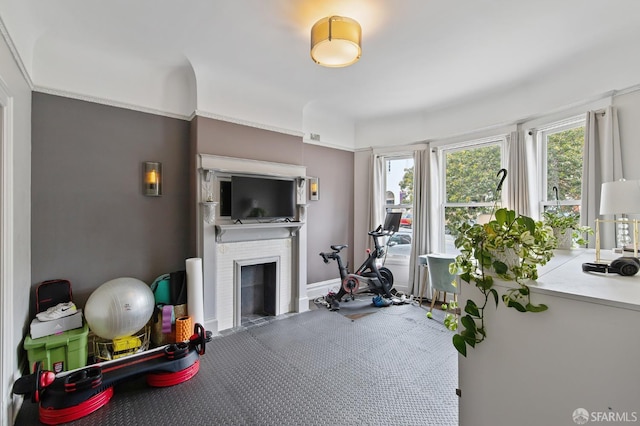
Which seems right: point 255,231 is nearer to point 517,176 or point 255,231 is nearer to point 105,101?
point 105,101

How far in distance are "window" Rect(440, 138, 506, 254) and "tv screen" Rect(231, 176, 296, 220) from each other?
245 cm

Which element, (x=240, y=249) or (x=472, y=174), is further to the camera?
(x=472, y=174)

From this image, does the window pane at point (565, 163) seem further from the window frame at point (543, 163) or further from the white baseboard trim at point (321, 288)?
the white baseboard trim at point (321, 288)

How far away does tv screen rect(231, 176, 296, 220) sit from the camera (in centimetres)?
346

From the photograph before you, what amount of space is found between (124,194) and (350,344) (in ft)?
9.71

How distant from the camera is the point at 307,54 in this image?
9.90ft

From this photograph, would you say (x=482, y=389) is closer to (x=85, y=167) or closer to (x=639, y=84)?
(x=639, y=84)

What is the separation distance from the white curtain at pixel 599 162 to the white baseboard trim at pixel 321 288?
11.0ft

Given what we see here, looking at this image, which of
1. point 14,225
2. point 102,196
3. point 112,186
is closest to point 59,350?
point 14,225

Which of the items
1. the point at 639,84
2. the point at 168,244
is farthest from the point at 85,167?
the point at 639,84

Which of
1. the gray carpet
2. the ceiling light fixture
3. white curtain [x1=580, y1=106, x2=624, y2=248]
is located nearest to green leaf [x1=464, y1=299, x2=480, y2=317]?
the gray carpet

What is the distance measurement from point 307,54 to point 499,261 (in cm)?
276

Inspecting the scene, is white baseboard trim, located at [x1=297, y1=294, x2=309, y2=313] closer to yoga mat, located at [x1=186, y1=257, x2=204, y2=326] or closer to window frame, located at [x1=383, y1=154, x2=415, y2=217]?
yoga mat, located at [x1=186, y1=257, x2=204, y2=326]

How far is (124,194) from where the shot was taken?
3.11 metres
